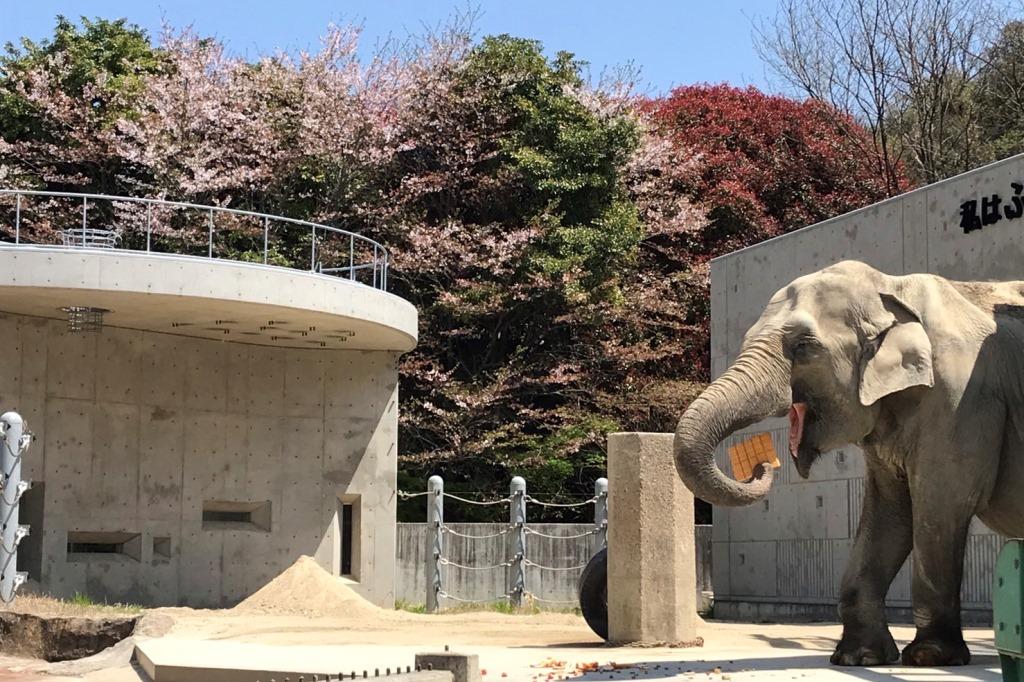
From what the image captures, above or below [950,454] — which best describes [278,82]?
above

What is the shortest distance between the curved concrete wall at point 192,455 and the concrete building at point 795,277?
6078 mm

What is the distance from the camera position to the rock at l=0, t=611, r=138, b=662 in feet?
57.9

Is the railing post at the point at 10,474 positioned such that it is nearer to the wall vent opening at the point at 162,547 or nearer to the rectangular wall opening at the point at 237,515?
the wall vent opening at the point at 162,547

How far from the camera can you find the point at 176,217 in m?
32.3

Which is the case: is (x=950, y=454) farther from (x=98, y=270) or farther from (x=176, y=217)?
(x=176, y=217)

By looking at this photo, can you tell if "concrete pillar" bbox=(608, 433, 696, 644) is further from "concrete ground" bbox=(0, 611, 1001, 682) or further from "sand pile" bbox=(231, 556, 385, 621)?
"sand pile" bbox=(231, 556, 385, 621)

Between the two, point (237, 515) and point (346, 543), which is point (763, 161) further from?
point (237, 515)

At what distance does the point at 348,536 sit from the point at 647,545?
42.0 ft

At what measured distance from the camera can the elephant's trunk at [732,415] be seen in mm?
9953

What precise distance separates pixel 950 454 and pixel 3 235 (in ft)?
85.5

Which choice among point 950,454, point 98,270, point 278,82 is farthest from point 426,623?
point 278,82

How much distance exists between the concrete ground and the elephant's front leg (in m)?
0.29

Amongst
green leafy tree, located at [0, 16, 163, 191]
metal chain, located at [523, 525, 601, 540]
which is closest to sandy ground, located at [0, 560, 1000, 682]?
metal chain, located at [523, 525, 601, 540]

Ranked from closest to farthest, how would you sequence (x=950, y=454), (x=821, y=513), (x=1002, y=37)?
(x=950, y=454) < (x=821, y=513) < (x=1002, y=37)
